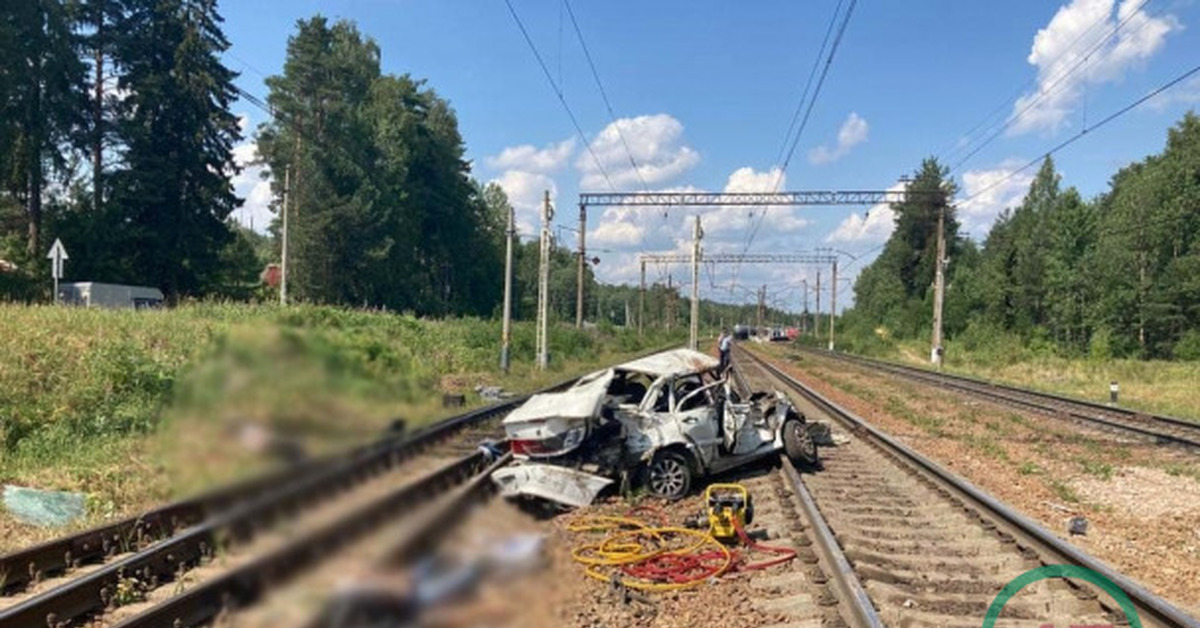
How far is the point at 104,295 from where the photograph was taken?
3538 cm

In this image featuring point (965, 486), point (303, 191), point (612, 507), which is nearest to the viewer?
point (612, 507)

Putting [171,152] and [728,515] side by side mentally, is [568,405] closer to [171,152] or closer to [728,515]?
[728,515]

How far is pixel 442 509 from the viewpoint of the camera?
49.3 inches

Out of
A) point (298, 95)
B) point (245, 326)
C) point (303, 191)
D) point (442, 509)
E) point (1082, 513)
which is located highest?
point (298, 95)

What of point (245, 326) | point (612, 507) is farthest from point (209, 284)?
point (245, 326)

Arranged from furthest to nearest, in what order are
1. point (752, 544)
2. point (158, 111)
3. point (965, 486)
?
1. point (158, 111)
2. point (965, 486)
3. point (752, 544)

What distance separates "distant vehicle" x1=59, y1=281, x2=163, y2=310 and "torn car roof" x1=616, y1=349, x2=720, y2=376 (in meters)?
29.0

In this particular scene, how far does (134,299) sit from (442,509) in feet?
133

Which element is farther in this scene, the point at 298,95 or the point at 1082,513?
the point at 298,95

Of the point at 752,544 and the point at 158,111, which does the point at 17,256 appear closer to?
the point at 158,111

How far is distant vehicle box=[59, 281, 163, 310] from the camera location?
3434cm

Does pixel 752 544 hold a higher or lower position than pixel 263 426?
lower

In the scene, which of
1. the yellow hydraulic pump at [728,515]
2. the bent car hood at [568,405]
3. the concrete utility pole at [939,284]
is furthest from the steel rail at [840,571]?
the concrete utility pole at [939,284]

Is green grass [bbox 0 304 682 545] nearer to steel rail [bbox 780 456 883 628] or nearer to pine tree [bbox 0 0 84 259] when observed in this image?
steel rail [bbox 780 456 883 628]
